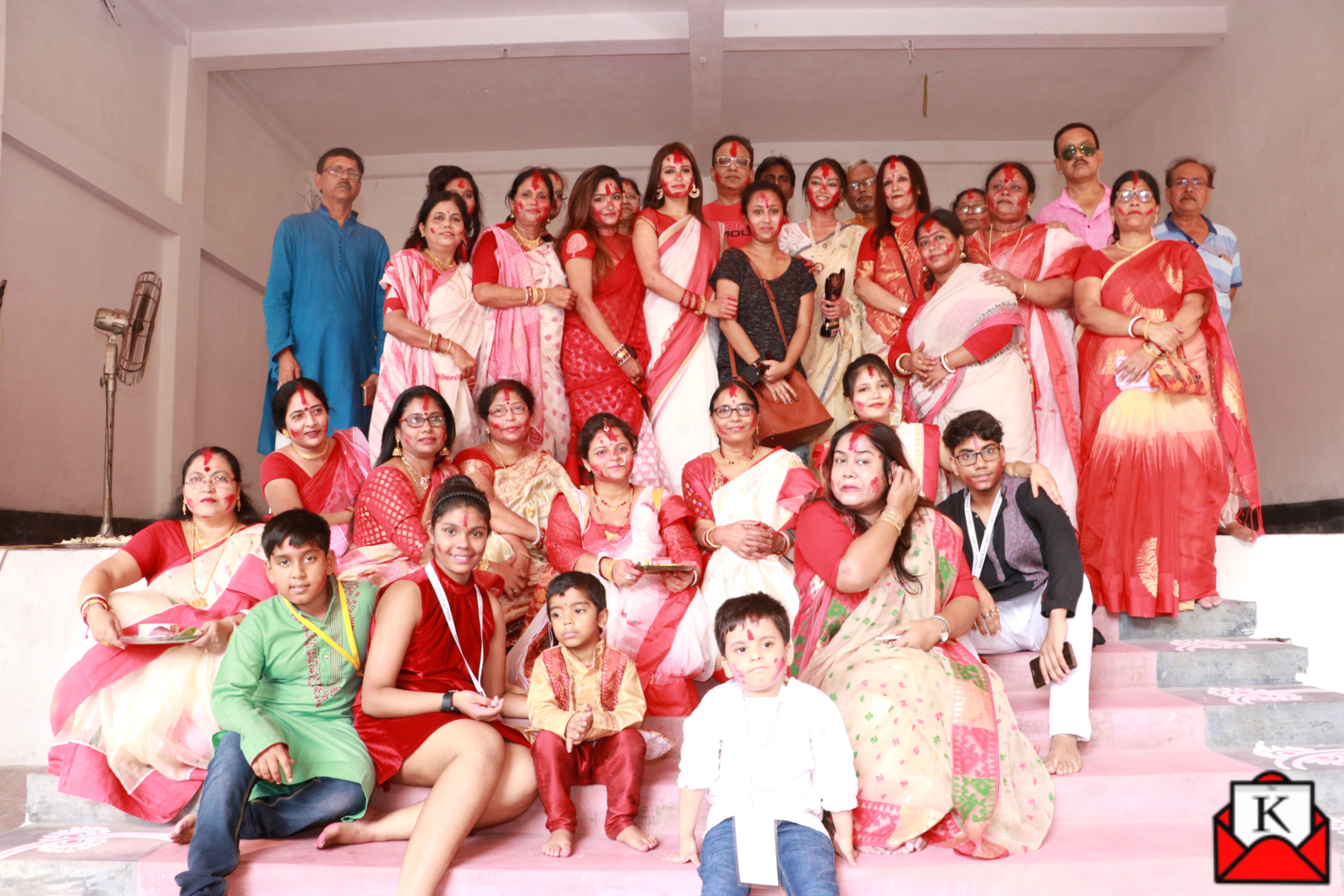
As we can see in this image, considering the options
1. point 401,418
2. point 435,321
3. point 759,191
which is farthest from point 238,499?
point 759,191

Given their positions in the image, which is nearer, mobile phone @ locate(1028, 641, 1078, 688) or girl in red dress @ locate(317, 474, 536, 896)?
girl in red dress @ locate(317, 474, 536, 896)

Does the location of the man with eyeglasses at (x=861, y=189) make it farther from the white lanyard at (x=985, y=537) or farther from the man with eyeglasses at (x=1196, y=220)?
the white lanyard at (x=985, y=537)

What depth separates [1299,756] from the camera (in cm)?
273

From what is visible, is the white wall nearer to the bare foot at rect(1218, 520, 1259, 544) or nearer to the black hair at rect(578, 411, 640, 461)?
the bare foot at rect(1218, 520, 1259, 544)

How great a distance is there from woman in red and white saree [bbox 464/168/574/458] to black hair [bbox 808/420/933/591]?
5.16ft

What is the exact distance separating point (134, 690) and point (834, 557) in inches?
73.7

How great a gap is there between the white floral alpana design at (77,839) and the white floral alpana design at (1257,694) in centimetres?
297

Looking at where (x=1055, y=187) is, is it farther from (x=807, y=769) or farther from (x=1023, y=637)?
(x=807, y=769)

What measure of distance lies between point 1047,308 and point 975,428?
1.27 meters

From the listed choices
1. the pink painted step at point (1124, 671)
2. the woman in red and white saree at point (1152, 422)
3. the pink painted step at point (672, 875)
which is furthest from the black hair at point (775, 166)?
the pink painted step at point (672, 875)

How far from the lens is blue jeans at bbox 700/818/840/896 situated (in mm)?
1985

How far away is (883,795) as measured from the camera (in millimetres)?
2225

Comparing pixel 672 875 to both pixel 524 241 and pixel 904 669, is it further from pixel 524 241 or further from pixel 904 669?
pixel 524 241

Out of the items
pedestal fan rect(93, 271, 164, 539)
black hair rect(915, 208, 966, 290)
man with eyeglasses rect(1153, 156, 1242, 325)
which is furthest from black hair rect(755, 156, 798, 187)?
pedestal fan rect(93, 271, 164, 539)
